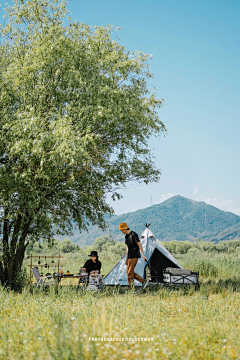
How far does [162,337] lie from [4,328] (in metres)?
2.17

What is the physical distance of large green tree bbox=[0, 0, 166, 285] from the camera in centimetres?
823

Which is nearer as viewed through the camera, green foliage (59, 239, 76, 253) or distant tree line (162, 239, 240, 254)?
green foliage (59, 239, 76, 253)

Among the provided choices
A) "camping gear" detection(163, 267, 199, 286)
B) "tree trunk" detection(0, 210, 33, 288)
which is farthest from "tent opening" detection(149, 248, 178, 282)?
"tree trunk" detection(0, 210, 33, 288)

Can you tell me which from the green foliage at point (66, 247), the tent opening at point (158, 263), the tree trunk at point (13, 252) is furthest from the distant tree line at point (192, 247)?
the tree trunk at point (13, 252)

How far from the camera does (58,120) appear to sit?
814cm

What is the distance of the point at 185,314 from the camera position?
18.7ft

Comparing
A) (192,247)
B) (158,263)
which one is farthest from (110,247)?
(158,263)

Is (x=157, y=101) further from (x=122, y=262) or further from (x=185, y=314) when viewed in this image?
(x=185, y=314)

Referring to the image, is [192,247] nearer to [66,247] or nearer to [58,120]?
[66,247]

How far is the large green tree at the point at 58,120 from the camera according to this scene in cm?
823

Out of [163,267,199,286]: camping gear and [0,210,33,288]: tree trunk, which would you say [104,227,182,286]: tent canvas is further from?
[0,210,33,288]: tree trunk

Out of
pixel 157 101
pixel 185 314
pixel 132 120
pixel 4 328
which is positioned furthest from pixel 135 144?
pixel 4 328

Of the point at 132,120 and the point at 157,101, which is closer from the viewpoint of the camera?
the point at 132,120

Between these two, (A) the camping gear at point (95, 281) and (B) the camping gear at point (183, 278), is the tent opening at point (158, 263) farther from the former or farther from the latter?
(A) the camping gear at point (95, 281)
